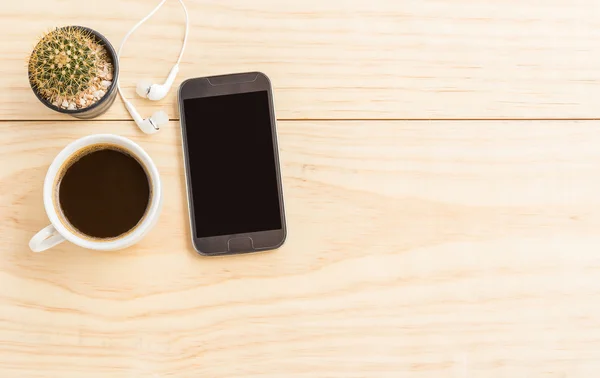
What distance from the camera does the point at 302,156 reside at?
0.63 metres

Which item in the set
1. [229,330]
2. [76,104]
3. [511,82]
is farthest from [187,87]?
[511,82]

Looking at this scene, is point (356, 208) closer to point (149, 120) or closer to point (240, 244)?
point (240, 244)

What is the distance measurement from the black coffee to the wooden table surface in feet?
0.14

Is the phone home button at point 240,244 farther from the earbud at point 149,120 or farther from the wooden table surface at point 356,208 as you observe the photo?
the earbud at point 149,120

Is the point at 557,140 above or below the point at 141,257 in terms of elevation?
above

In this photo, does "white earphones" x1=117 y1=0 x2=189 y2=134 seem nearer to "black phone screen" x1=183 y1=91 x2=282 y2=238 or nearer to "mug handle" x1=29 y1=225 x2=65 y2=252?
"black phone screen" x1=183 y1=91 x2=282 y2=238

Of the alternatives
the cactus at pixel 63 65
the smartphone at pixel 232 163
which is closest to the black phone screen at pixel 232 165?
the smartphone at pixel 232 163

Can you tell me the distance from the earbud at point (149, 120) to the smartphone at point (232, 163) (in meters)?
0.02

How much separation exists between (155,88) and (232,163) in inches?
4.8

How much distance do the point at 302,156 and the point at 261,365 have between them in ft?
0.80

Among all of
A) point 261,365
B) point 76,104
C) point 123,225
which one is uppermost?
point 76,104

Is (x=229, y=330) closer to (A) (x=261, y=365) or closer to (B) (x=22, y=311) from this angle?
(A) (x=261, y=365)

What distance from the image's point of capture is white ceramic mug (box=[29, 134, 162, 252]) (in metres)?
0.55

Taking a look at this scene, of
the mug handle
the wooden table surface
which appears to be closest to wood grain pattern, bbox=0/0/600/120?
the wooden table surface
